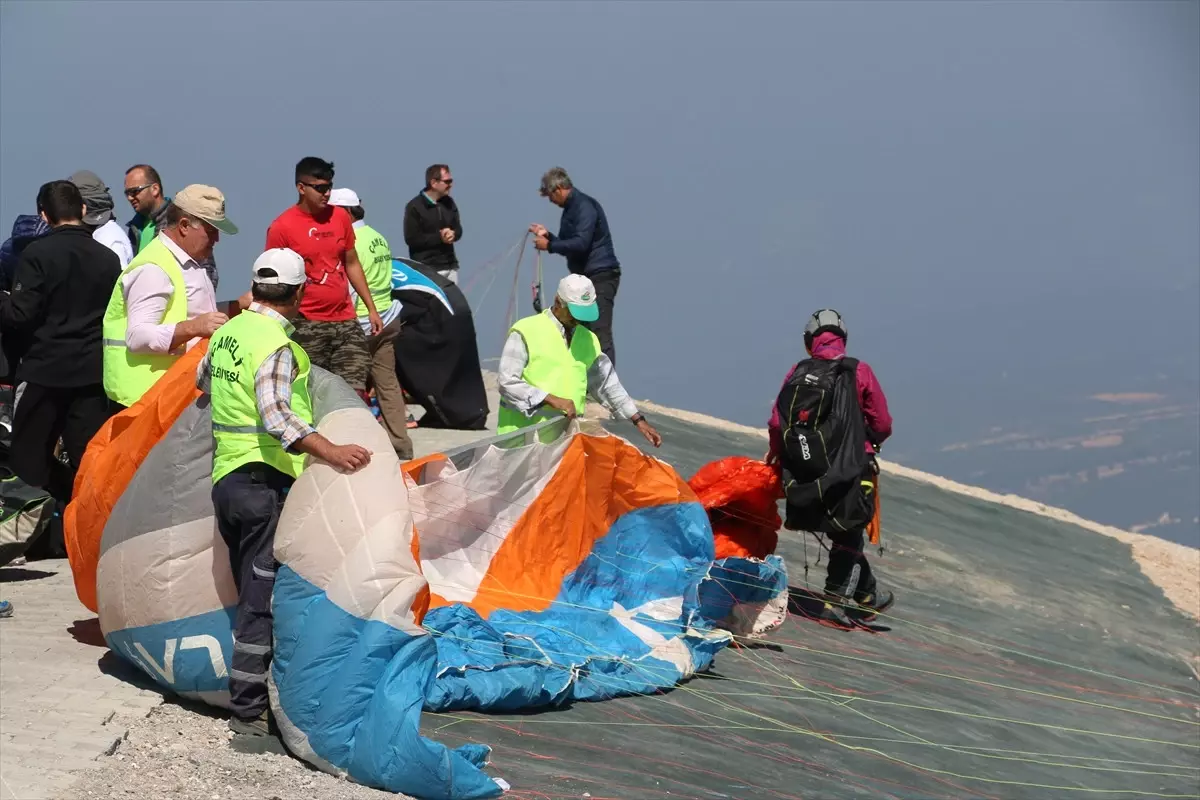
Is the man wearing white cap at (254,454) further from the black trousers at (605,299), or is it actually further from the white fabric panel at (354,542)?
the black trousers at (605,299)

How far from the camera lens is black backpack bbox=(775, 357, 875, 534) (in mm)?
7945

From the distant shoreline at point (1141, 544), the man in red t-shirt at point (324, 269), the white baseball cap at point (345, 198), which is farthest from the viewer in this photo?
the distant shoreline at point (1141, 544)

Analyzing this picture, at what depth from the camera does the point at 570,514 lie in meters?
7.22

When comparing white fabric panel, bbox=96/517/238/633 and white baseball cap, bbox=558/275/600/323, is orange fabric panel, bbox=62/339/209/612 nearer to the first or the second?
white fabric panel, bbox=96/517/238/633

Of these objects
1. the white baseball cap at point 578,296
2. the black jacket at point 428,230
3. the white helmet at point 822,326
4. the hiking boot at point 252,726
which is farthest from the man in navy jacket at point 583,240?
the hiking boot at point 252,726

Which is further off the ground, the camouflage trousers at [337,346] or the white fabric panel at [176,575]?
the camouflage trousers at [337,346]

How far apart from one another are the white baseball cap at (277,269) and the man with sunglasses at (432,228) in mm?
6406

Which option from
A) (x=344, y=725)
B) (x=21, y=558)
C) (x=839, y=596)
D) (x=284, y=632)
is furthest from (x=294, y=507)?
(x=839, y=596)

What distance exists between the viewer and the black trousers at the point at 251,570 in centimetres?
530

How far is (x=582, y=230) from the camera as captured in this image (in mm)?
10625

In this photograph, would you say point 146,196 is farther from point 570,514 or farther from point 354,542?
point 354,542

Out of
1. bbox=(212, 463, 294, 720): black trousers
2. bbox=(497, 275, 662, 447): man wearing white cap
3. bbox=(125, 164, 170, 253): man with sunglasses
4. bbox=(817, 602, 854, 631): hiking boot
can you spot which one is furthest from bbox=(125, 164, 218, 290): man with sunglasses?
bbox=(817, 602, 854, 631): hiking boot

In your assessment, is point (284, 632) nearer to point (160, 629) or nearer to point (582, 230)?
point (160, 629)

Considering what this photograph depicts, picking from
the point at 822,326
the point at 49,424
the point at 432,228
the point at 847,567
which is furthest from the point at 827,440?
the point at 432,228
